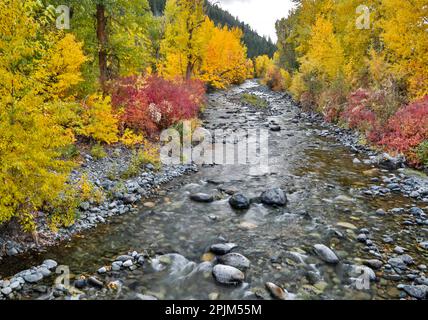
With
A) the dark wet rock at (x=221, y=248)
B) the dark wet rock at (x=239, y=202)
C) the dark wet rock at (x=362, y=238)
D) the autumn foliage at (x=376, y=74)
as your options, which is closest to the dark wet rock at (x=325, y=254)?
the dark wet rock at (x=362, y=238)

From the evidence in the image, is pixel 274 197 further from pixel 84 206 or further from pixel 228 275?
pixel 84 206

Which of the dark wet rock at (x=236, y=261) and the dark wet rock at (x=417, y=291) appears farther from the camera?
the dark wet rock at (x=236, y=261)

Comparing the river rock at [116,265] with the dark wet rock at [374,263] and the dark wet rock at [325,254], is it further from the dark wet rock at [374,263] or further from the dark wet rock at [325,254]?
the dark wet rock at [374,263]

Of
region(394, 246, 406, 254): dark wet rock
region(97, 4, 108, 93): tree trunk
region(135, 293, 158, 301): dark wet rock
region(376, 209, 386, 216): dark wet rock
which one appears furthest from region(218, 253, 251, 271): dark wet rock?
region(97, 4, 108, 93): tree trunk

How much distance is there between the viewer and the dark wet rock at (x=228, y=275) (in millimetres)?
6009

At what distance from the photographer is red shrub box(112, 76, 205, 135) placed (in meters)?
14.5

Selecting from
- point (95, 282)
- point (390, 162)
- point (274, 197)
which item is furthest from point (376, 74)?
point (95, 282)

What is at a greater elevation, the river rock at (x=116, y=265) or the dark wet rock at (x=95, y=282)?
the river rock at (x=116, y=265)

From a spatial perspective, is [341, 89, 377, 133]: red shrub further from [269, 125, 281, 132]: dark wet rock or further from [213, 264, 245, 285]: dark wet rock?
[213, 264, 245, 285]: dark wet rock

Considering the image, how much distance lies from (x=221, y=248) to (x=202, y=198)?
2.87 m

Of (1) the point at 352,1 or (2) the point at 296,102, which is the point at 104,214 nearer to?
(1) the point at 352,1

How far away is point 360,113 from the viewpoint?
708 inches

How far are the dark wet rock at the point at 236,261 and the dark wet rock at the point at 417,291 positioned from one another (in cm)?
272
